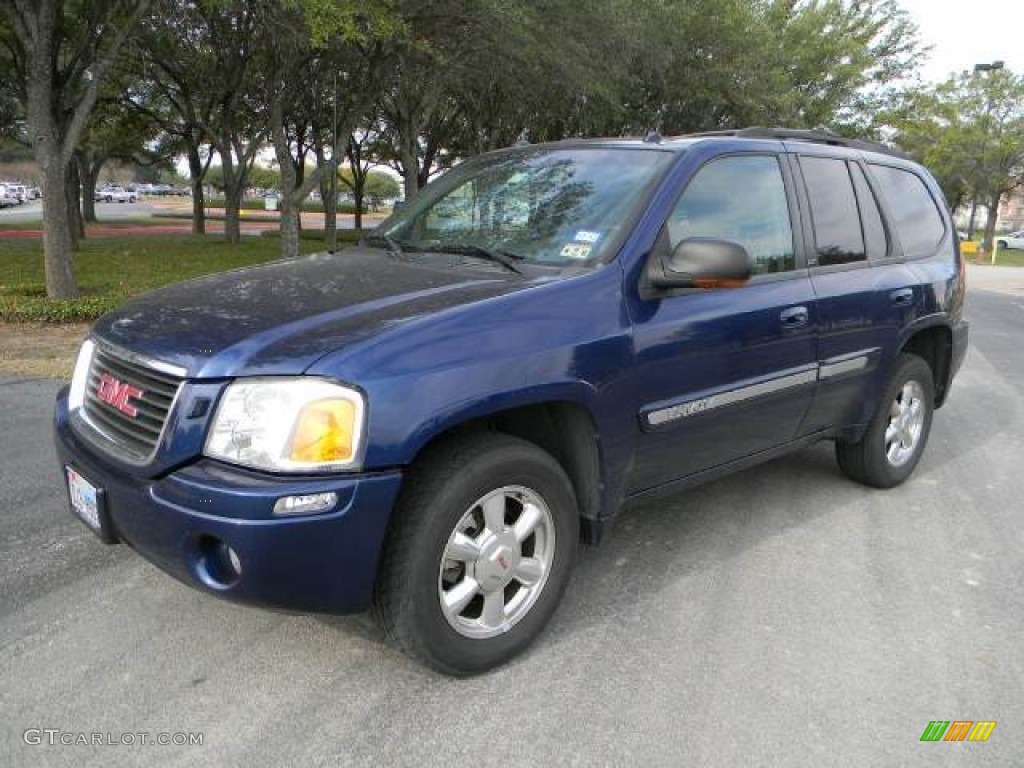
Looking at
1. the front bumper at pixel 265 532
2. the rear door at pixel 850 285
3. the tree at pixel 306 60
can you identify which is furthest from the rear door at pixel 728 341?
the tree at pixel 306 60

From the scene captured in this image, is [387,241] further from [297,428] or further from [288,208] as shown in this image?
Result: [288,208]

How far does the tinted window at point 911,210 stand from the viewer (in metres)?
4.61

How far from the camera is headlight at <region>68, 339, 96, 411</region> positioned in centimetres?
306

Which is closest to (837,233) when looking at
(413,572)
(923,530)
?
(923,530)

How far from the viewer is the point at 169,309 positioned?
2994 millimetres

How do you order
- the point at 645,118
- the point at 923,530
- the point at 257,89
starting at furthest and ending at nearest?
the point at 645,118, the point at 257,89, the point at 923,530

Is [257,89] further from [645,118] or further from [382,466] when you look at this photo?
[382,466]

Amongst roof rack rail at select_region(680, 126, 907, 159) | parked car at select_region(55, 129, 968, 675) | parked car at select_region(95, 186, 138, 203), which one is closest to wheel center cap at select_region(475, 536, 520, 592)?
parked car at select_region(55, 129, 968, 675)

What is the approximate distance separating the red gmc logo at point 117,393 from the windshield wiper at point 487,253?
1.36 meters

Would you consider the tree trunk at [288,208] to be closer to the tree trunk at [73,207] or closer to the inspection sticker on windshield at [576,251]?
the tree trunk at [73,207]

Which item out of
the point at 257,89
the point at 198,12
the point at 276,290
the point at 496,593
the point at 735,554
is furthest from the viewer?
the point at 257,89

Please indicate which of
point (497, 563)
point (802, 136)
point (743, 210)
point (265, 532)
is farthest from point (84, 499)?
point (802, 136)

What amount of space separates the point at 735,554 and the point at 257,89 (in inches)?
767

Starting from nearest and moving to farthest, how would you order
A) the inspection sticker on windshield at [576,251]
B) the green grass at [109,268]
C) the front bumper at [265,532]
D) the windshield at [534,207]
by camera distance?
the front bumper at [265,532] → the inspection sticker on windshield at [576,251] → the windshield at [534,207] → the green grass at [109,268]
